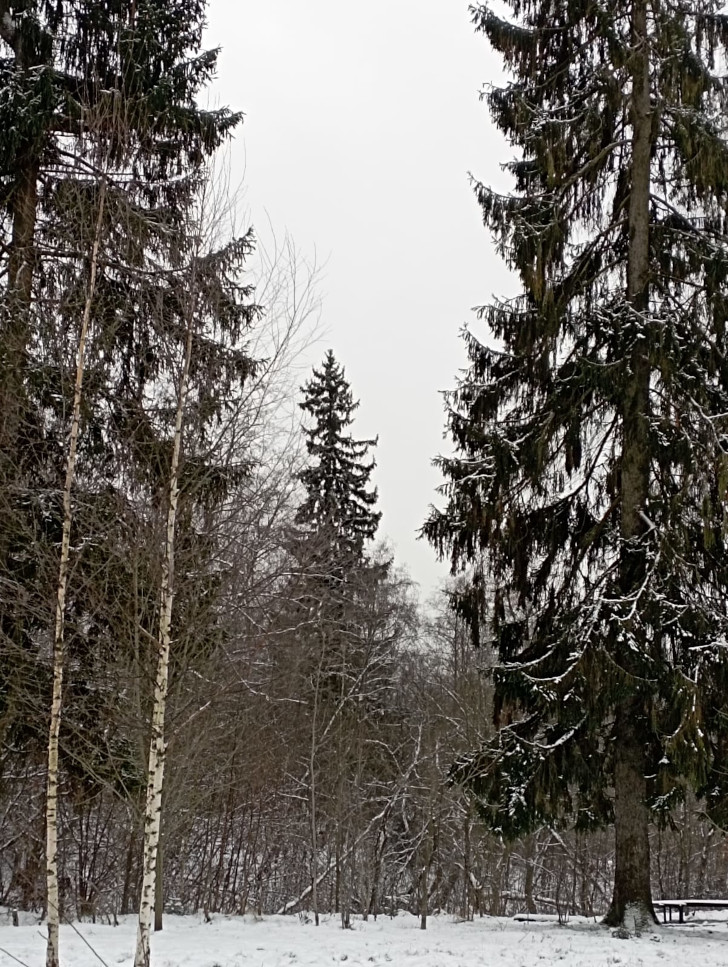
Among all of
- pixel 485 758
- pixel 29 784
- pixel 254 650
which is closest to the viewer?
pixel 254 650

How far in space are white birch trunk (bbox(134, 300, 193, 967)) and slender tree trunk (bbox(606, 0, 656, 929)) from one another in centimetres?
502

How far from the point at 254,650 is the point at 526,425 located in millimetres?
4898

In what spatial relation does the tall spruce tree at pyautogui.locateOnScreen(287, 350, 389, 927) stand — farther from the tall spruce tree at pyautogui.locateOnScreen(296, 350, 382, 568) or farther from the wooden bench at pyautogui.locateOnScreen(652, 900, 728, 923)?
the wooden bench at pyautogui.locateOnScreen(652, 900, 728, 923)

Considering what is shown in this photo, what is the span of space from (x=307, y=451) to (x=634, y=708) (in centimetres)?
512

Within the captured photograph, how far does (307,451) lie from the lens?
440 inches

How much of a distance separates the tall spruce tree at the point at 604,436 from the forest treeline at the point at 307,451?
40 mm

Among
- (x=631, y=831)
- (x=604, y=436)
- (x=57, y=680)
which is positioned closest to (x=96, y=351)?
(x=57, y=680)

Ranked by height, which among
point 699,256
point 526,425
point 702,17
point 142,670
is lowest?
point 142,670

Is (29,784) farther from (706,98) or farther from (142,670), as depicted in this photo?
(706,98)

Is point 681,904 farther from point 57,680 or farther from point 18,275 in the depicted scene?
point 18,275

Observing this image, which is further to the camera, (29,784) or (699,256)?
(29,784)

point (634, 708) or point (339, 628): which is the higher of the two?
point (339, 628)

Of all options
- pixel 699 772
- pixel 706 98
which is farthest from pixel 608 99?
pixel 699 772

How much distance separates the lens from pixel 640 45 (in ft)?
33.9
